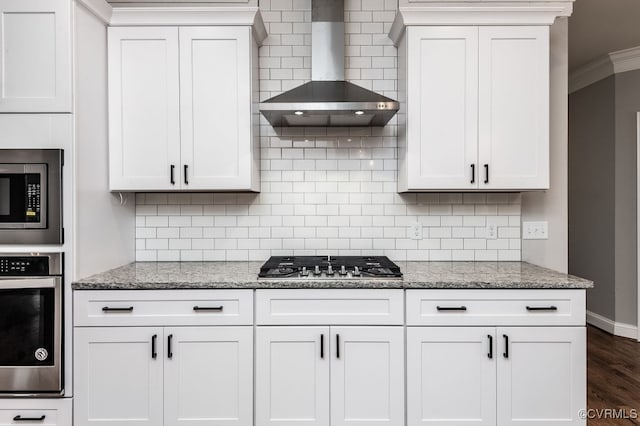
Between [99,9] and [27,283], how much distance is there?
59.6 inches

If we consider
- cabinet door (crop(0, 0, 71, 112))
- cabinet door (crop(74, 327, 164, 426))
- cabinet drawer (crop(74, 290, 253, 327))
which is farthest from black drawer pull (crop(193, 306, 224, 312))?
cabinet door (crop(0, 0, 71, 112))

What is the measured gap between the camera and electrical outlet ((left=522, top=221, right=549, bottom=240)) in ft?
8.62

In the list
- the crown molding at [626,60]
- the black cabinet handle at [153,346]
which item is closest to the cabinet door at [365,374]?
the black cabinet handle at [153,346]

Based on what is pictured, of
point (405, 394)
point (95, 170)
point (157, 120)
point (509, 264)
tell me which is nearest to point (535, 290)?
point (509, 264)

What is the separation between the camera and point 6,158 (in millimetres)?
1970

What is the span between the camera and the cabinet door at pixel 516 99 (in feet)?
7.54

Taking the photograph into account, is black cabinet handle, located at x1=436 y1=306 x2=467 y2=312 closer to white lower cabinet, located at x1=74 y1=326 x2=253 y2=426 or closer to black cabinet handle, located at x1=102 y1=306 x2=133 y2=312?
white lower cabinet, located at x1=74 y1=326 x2=253 y2=426

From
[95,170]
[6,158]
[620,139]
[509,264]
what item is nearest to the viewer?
[6,158]

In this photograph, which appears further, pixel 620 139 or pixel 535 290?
pixel 620 139

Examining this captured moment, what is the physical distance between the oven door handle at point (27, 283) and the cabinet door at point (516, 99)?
2402 millimetres

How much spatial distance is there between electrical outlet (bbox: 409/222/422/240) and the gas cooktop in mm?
243

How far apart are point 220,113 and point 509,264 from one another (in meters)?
2.03

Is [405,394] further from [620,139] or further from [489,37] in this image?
[620,139]

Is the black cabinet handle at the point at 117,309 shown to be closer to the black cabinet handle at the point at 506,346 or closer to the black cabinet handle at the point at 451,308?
the black cabinet handle at the point at 451,308
